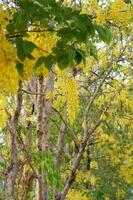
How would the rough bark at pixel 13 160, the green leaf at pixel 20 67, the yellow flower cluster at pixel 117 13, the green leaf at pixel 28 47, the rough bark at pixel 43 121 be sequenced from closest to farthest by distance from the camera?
the green leaf at pixel 28 47 → the green leaf at pixel 20 67 → the yellow flower cluster at pixel 117 13 → the rough bark at pixel 13 160 → the rough bark at pixel 43 121

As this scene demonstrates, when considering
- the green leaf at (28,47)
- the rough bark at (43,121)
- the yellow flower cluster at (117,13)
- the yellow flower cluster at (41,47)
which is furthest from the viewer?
the rough bark at (43,121)

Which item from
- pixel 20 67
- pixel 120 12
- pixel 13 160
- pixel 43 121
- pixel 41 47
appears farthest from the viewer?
pixel 43 121

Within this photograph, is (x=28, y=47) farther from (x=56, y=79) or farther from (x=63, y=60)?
(x=56, y=79)

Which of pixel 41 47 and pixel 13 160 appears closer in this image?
pixel 41 47

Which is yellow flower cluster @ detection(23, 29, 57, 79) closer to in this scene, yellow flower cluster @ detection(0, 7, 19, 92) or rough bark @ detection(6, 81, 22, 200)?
yellow flower cluster @ detection(0, 7, 19, 92)

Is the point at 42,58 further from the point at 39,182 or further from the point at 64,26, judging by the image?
the point at 39,182

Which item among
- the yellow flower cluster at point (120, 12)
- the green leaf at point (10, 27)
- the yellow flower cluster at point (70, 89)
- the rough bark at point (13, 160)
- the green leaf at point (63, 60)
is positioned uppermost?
the yellow flower cluster at point (120, 12)

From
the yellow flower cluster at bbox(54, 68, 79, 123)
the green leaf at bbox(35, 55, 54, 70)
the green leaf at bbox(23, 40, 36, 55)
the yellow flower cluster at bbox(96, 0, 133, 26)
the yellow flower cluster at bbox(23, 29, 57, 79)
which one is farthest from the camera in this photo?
the yellow flower cluster at bbox(54, 68, 79, 123)

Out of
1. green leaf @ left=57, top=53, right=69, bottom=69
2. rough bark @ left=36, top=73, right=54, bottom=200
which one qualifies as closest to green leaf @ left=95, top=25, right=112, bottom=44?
green leaf @ left=57, top=53, right=69, bottom=69

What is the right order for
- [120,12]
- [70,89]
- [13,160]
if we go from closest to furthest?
[120,12]
[70,89]
[13,160]

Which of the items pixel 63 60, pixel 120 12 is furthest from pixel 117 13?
pixel 63 60

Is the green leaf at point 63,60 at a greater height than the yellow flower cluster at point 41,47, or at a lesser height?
lesser

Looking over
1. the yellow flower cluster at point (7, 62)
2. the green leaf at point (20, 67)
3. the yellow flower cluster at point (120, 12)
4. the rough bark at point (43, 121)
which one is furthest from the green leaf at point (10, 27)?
the rough bark at point (43, 121)

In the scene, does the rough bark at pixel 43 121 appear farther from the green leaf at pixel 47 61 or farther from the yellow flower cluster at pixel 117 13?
the green leaf at pixel 47 61
